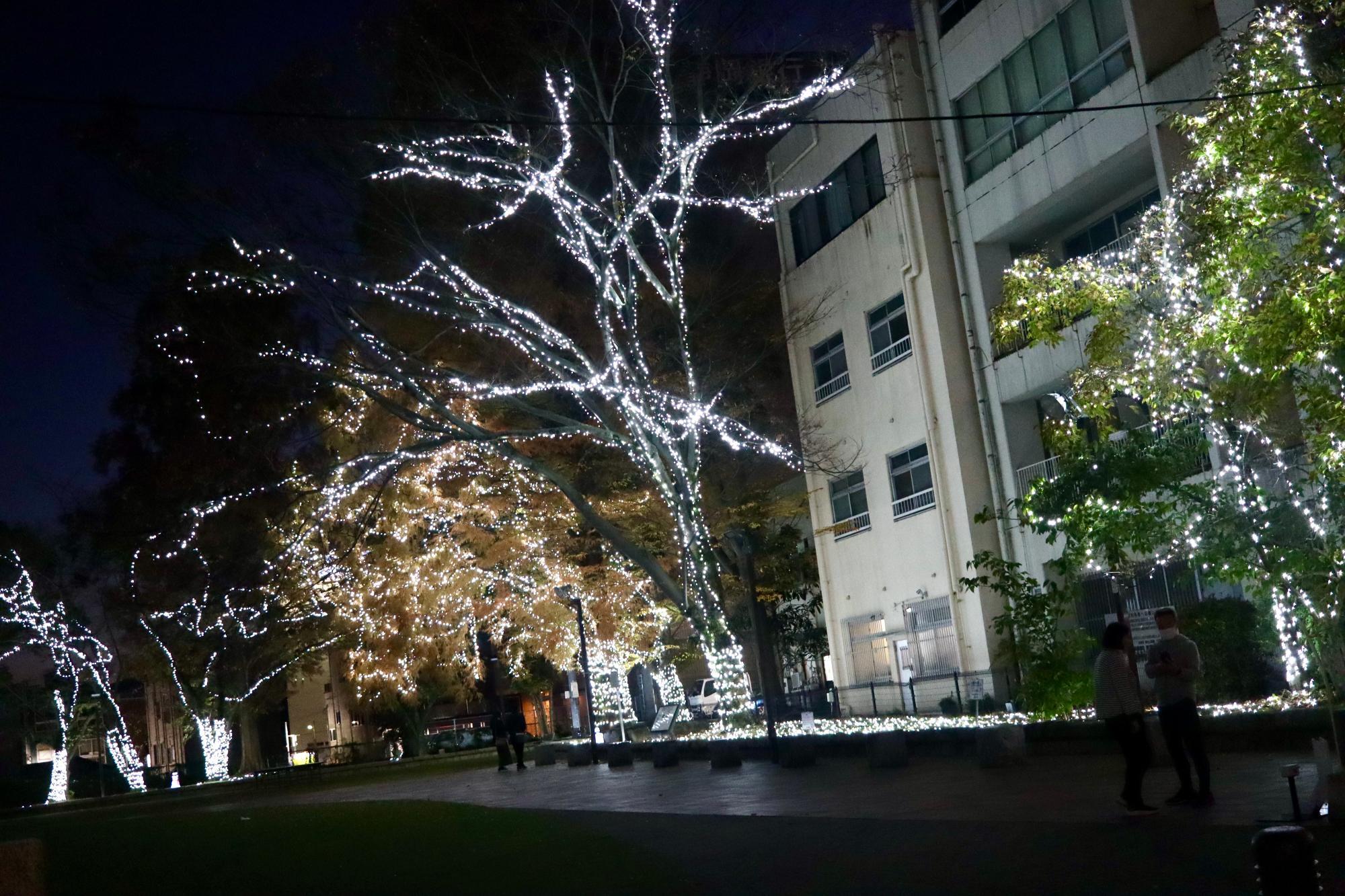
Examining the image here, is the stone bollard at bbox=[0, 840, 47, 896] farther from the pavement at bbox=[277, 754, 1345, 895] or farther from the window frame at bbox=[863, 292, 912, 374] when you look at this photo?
the window frame at bbox=[863, 292, 912, 374]

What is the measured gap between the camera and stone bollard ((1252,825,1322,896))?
4633 millimetres

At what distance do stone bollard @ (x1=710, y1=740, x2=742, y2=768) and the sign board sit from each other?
9624 mm

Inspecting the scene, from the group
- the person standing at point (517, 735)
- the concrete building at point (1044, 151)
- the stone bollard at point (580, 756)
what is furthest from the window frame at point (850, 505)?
the person standing at point (517, 735)

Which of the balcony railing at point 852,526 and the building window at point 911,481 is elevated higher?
the building window at point 911,481

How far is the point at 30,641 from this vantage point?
4406cm

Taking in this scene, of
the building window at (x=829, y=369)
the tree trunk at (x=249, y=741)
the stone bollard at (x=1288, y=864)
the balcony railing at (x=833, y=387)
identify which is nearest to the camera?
the stone bollard at (x=1288, y=864)

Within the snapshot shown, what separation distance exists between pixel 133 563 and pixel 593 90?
22.1 metres

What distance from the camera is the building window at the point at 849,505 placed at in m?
32.5

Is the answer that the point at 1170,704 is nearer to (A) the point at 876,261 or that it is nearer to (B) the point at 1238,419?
(B) the point at 1238,419

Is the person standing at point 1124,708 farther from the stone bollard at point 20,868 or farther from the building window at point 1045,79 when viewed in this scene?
the building window at point 1045,79

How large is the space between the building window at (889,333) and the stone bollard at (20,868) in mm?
24612

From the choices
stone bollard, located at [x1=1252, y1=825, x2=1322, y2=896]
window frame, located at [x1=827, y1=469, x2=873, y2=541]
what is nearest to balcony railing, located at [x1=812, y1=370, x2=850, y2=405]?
window frame, located at [x1=827, y1=469, x2=873, y2=541]

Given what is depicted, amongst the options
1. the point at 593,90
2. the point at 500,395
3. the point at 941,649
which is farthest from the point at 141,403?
the point at 941,649

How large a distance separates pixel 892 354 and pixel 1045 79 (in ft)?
23.2
